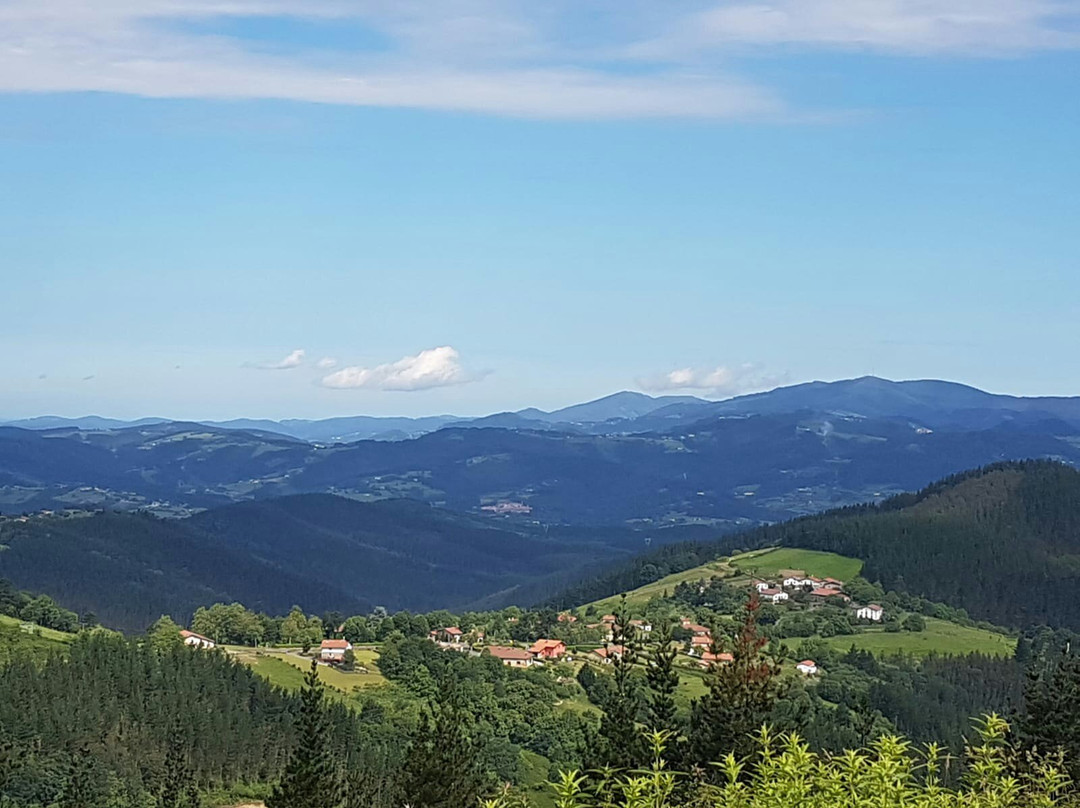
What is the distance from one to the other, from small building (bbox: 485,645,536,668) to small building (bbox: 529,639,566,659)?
1109 mm

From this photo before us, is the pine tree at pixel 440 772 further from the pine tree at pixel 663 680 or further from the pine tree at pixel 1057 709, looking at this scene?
the pine tree at pixel 1057 709

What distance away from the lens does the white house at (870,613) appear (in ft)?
452

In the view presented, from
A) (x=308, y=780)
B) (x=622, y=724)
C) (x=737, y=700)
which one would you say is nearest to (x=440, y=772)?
(x=308, y=780)

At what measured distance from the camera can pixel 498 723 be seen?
81188mm

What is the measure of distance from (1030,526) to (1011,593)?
98.6 feet

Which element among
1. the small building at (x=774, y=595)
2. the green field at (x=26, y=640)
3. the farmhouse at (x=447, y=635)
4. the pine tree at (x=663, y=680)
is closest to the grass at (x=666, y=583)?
the small building at (x=774, y=595)

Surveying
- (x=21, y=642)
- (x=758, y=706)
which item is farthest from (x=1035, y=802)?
(x=21, y=642)

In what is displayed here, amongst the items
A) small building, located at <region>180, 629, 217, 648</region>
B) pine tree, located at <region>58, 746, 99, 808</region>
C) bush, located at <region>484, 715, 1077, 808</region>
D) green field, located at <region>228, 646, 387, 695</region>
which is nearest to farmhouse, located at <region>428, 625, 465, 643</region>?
green field, located at <region>228, 646, 387, 695</region>

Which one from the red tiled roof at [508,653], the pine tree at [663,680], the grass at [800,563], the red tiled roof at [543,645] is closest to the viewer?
the pine tree at [663,680]

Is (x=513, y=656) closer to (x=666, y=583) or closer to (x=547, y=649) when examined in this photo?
(x=547, y=649)

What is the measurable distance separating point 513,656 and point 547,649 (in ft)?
16.2

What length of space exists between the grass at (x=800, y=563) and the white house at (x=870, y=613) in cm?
1782

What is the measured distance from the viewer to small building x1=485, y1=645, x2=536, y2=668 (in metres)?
97.8

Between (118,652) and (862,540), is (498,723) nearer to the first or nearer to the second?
(118,652)
